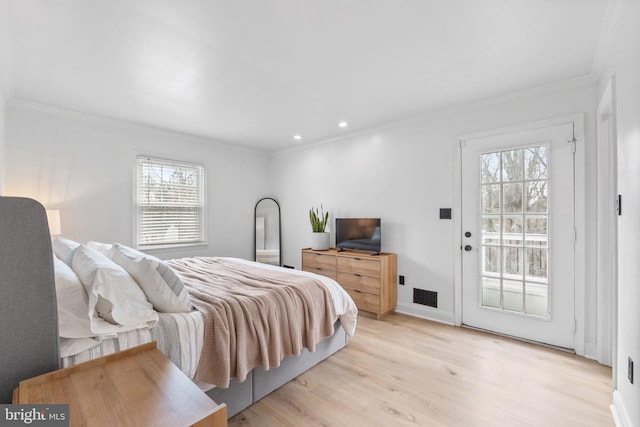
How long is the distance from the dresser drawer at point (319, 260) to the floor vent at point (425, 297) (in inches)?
41.8

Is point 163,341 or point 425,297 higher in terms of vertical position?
point 163,341

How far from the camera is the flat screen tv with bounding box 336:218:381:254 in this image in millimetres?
3730

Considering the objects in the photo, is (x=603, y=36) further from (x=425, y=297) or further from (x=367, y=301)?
(x=367, y=301)

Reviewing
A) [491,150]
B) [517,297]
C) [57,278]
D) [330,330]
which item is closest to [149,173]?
[57,278]

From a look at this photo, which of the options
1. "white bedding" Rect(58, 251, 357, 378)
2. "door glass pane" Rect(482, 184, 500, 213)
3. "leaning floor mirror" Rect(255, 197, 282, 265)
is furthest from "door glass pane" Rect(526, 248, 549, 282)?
"leaning floor mirror" Rect(255, 197, 282, 265)

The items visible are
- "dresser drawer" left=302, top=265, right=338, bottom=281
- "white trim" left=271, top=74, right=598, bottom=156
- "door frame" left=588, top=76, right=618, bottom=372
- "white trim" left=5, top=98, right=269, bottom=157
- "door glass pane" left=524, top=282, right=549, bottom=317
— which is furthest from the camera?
"dresser drawer" left=302, top=265, right=338, bottom=281

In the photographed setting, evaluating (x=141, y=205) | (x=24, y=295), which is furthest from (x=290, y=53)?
(x=141, y=205)

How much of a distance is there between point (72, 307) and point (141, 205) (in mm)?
2753

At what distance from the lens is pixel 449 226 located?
3303 millimetres

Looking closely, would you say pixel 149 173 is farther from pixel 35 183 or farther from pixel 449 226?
pixel 449 226

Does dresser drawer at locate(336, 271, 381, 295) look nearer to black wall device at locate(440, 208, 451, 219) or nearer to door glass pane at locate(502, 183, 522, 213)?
black wall device at locate(440, 208, 451, 219)

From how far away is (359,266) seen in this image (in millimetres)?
3617

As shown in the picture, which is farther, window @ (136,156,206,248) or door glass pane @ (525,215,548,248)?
window @ (136,156,206,248)

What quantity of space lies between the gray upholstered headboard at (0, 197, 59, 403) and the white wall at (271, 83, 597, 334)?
130 inches
